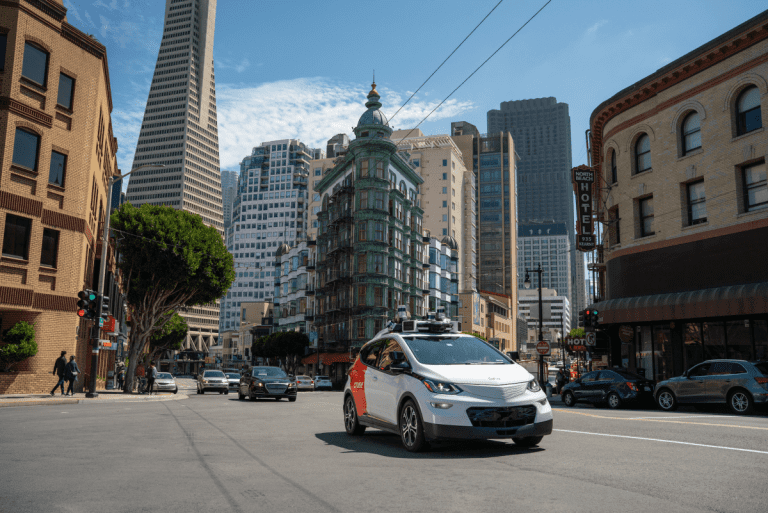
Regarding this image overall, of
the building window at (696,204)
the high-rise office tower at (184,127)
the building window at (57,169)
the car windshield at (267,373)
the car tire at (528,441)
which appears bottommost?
the car tire at (528,441)

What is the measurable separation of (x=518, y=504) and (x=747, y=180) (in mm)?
23570

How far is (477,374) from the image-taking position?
869 cm

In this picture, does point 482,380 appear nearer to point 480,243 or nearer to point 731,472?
point 731,472

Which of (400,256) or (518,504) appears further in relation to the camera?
(400,256)

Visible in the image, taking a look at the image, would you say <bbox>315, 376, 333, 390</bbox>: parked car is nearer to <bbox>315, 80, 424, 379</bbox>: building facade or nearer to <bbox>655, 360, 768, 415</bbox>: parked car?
<bbox>315, 80, 424, 379</bbox>: building facade

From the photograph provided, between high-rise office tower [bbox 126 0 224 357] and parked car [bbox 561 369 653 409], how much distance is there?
526 feet

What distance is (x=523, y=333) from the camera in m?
146

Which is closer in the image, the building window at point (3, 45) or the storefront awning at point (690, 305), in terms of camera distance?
the storefront awning at point (690, 305)

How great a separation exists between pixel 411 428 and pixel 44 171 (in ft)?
79.2

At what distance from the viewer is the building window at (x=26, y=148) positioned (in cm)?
2634

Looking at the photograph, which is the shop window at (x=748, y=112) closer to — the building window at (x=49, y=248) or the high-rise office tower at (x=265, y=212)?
the building window at (x=49, y=248)

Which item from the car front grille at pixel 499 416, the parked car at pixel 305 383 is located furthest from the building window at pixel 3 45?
the parked car at pixel 305 383

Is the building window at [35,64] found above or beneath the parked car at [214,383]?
above

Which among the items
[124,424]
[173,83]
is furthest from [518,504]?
[173,83]
